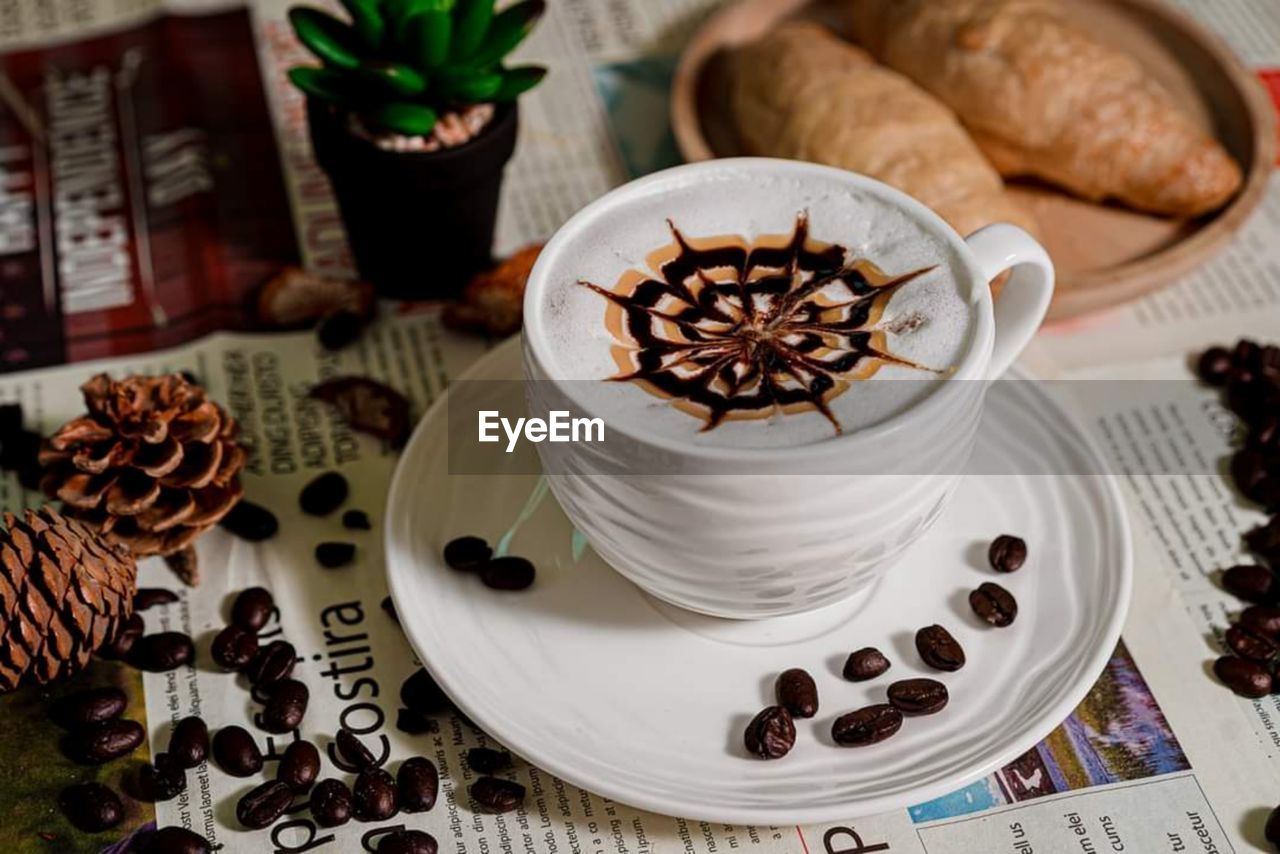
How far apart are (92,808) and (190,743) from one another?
58mm

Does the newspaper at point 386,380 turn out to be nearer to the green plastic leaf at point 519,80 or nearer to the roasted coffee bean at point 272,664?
the roasted coffee bean at point 272,664

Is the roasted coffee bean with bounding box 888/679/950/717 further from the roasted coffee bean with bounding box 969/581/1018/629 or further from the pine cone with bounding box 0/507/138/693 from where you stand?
the pine cone with bounding box 0/507/138/693

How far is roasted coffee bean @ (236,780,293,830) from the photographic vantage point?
678mm

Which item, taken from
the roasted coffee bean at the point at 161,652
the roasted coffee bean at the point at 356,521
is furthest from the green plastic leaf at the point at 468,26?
the roasted coffee bean at the point at 161,652

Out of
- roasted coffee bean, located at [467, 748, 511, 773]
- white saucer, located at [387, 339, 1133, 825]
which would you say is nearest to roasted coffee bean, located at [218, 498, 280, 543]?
white saucer, located at [387, 339, 1133, 825]

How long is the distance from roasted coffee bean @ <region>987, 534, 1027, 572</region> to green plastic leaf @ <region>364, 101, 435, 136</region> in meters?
0.47

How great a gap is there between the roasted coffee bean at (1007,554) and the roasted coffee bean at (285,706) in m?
0.41

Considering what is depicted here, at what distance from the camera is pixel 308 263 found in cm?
106

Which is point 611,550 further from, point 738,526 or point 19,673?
point 19,673

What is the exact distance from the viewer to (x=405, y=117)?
878 mm

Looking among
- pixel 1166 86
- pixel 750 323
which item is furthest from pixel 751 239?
pixel 1166 86

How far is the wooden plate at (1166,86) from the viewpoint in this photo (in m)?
0.98

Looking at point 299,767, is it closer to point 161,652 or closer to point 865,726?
point 161,652

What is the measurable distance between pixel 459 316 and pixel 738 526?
0.44 metres
